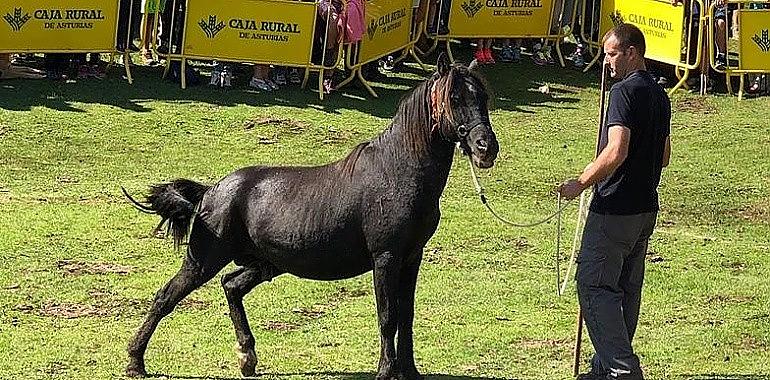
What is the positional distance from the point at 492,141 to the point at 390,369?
1559 mm

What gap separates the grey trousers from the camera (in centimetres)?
807

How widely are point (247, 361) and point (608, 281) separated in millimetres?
2341

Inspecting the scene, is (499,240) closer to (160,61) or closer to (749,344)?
(749,344)

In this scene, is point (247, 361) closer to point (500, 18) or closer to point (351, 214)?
point (351, 214)

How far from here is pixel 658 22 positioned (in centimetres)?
2033

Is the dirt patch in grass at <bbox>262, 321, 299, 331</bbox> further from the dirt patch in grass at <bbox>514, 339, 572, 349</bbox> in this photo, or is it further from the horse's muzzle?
the horse's muzzle

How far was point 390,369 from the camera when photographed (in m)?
8.35

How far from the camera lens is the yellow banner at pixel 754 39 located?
19281 mm

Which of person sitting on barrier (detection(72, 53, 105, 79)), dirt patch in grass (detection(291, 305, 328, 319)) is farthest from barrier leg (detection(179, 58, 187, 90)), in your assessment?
dirt patch in grass (detection(291, 305, 328, 319))

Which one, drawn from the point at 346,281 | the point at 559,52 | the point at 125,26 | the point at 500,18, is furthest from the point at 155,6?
the point at 346,281

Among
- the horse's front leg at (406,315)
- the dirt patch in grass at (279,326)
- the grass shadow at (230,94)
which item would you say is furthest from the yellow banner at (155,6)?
the horse's front leg at (406,315)

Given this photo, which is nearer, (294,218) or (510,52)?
(294,218)

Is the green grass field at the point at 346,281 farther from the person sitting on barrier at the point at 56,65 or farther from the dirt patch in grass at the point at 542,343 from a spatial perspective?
the person sitting on barrier at the point at 56,65

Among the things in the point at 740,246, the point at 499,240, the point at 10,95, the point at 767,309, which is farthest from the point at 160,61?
the point at 767,309
